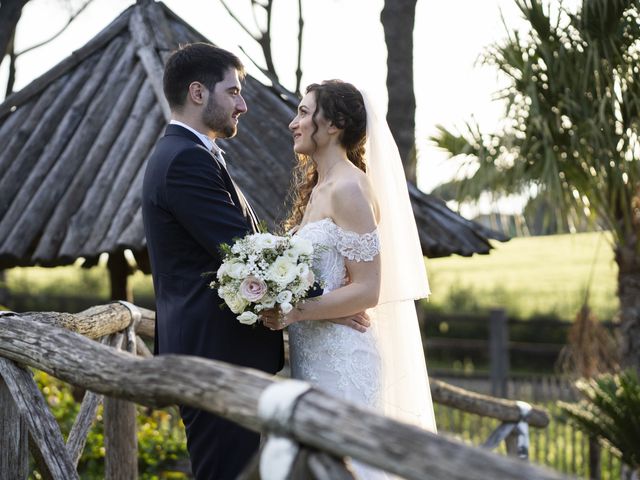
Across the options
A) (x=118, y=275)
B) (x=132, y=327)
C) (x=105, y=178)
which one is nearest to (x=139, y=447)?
(x=118, y=275)

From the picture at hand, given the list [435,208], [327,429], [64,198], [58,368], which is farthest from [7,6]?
[327,429]

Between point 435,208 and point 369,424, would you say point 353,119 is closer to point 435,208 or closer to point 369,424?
point 369,424

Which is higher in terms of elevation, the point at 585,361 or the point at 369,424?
the point at 369,424

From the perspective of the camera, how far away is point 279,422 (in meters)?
2.52

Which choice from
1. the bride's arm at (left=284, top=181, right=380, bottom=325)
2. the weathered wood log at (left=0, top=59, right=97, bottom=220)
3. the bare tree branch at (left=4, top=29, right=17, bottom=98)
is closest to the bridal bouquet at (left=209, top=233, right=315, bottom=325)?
the bride's arm at (left=284, top=181, right=380, bottom=325)

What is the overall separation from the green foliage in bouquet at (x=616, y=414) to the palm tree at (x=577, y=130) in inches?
55.2

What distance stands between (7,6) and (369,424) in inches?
344

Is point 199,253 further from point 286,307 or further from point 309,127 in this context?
point 309,127

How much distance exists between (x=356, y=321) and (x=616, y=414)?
211 inches

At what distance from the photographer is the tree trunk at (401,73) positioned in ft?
34.0

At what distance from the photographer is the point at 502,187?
416 inches

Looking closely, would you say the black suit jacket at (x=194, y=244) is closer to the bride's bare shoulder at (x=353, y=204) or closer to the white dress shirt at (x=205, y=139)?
the white dress shirt at (x=205, y=139)

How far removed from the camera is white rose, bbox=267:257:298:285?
355 centimetres

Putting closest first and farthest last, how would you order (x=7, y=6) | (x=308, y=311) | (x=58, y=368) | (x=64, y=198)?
1. (x=58, y=368)
2. (x=308, y=311)
3. (x=64, y=198)
4. (x=7, y=6)
